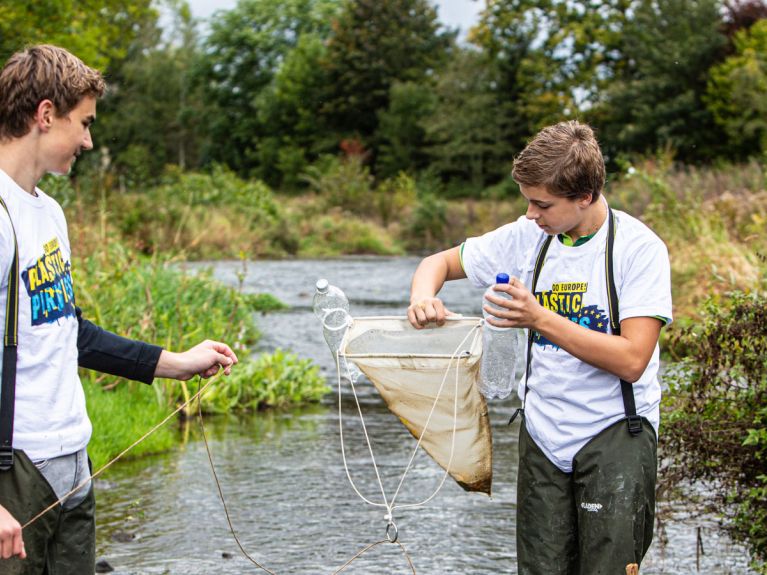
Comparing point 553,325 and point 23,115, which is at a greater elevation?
point 23,115

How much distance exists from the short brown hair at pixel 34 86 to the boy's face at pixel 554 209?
1.36m

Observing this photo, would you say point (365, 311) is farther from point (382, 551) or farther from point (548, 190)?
point (548, 190)

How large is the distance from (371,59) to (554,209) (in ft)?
201

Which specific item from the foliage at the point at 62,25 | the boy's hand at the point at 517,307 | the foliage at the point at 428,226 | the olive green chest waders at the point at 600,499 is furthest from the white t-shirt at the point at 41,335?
the foliage at the point at 428,226

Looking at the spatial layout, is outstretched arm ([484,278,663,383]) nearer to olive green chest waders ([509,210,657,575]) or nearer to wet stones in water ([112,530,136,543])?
olive green chest waders ([509,210,657,575])

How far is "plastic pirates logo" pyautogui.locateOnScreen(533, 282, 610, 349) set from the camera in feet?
10.5

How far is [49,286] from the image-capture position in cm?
278

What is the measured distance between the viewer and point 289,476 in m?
6.97

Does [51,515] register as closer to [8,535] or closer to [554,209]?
[8,535]

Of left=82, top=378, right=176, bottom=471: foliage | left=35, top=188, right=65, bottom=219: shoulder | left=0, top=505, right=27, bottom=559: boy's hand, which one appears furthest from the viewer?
left=82, top=378, right=176, bottom=471: foliage

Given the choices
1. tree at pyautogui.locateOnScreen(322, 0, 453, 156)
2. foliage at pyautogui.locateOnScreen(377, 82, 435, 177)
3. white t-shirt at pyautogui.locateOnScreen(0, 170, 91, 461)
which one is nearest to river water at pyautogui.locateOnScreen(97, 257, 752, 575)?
→ white t-shirt at pyautogui.locateOnScreen(0, 170, 91, 461)

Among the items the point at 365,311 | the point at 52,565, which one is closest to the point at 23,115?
the point at 52,565

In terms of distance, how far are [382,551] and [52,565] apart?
2.85 m

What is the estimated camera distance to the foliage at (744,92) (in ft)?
120
